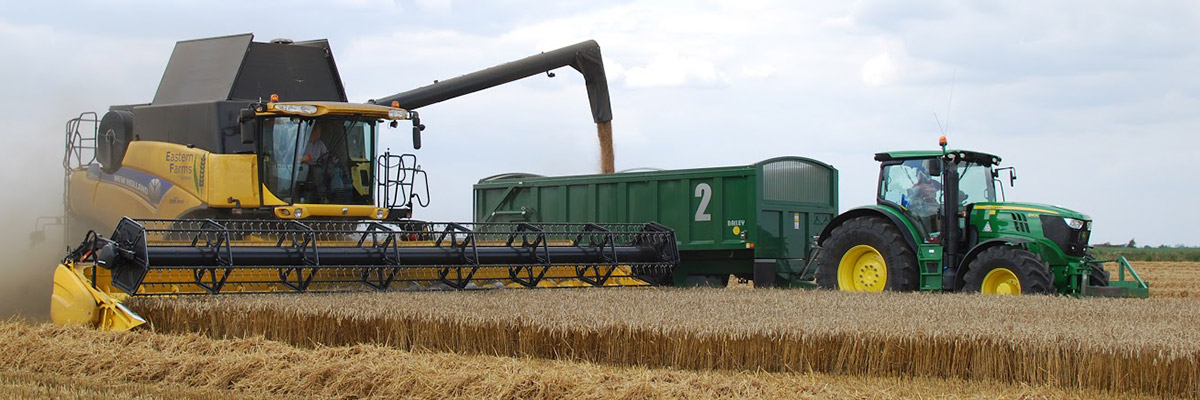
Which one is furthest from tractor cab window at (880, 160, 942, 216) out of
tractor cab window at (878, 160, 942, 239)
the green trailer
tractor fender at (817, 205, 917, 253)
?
the green trailer

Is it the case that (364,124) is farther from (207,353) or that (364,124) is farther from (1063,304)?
(1063,304)

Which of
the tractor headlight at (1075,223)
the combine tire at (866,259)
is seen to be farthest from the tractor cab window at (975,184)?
the tractor headlight at (1075,223)

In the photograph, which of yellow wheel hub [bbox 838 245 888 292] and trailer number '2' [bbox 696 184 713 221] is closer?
yellow wheel hub [bbox 838 245 888 292]

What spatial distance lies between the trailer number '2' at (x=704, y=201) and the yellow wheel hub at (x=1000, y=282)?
397 centimetres

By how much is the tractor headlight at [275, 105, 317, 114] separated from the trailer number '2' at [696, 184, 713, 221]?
5051mm

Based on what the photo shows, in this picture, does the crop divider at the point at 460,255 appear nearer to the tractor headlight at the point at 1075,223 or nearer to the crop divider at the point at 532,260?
the crop divider at the point at 532,260

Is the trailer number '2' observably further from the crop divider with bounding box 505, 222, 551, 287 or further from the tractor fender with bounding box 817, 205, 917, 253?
the crop divider with bounding box 505, 222, 551, 287

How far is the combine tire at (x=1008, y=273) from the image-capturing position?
10.4 meters

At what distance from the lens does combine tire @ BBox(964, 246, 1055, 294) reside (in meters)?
10.4

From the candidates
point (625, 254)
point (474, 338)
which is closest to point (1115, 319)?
point (474, 338)

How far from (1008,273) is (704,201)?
168 inches

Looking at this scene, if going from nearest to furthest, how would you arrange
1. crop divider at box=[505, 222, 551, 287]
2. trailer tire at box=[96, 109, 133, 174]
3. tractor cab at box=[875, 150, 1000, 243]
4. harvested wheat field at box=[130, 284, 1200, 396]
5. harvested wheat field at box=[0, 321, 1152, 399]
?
harvested wheat field at box=[0, 321, 1152, 399] → harvested wheat field at box=[130, 284, 1200, 396] → crop divider at box=[505, 222, 551, 287] → tractor cab at box=[875, 150, 1000, 243] → trailer tire at box=[96, 109, 133, 174]

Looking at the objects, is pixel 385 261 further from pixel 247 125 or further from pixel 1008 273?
pixel 1008 273

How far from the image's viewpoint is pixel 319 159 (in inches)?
453
